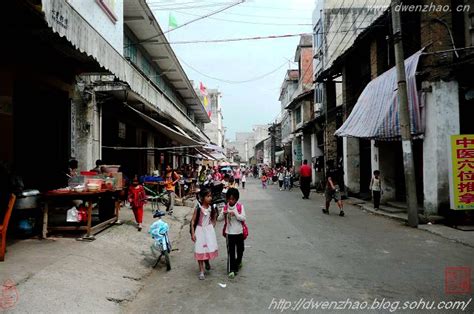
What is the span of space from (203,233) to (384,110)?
8194mm

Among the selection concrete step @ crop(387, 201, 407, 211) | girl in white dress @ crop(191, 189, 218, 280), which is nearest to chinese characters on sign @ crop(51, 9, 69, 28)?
girl in white dress @ crop(191, 189, 218, 280)

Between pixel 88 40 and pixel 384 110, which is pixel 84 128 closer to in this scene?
pixel 88 40

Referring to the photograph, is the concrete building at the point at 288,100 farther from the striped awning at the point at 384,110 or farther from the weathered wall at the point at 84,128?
the weathered wall at the point at 84,128

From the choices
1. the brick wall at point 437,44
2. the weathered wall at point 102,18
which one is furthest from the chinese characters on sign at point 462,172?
the weathered wall at point 102,18

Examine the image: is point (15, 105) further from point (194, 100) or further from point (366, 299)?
point (194, 100)

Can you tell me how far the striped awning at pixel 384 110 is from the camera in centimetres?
1088

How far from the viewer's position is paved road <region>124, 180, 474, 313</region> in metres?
4.83

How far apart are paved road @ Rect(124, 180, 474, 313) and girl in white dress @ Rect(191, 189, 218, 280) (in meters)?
0.35

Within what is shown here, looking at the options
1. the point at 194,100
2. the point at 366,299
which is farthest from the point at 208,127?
the point at 366,299

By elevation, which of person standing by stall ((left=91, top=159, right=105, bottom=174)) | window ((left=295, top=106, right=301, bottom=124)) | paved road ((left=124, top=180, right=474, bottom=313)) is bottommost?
paved road ((left=124, top=180, right=474, bottom=313))

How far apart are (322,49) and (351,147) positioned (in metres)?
11.3

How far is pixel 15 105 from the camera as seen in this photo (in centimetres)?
745

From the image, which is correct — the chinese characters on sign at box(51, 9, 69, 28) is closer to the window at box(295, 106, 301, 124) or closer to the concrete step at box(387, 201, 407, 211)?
the concrete step at box(387, 201, 407, 211)

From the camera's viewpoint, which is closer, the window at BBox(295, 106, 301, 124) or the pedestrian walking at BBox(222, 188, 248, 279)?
the pedestrian walking at BBox(222, 188, 248, 279)
